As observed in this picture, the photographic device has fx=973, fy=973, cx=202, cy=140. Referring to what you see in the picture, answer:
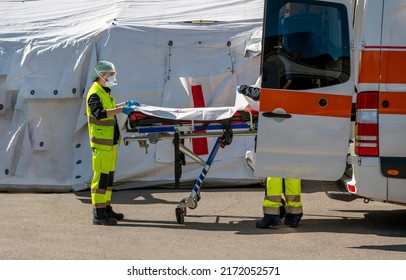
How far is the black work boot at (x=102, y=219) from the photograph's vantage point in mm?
10422

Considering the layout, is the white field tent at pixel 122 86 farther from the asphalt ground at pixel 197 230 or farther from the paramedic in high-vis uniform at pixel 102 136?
the paramedic in high-vis uniform at pixel 102 136

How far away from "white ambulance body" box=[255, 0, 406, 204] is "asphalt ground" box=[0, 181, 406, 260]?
0.71m

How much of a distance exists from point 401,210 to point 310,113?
9.14 ft

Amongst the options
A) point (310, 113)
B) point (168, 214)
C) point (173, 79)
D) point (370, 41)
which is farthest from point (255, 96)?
point (173, 79)

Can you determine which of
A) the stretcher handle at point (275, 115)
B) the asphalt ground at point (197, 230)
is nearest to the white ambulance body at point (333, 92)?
the stretcher handle at point (275, 115)

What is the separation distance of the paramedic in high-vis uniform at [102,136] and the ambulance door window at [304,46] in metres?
1.98

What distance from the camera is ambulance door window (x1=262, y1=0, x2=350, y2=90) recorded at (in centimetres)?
909

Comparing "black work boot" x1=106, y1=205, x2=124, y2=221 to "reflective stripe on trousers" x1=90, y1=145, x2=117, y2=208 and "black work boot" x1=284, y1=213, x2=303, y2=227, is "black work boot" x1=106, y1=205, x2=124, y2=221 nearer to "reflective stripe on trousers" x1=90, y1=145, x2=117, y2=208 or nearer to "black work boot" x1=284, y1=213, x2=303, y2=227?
"reflective stripe on trousers" x1=90, y1=145, x2=117, y2=208

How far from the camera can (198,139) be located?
12875 millimetres

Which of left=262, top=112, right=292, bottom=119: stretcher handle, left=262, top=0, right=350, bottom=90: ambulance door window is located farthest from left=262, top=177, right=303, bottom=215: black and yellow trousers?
left=262, top=0, right=350, bottom=90: ambulance door window

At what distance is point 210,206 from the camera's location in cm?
1170

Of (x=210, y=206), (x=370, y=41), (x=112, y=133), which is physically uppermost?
(x=370, y=41)

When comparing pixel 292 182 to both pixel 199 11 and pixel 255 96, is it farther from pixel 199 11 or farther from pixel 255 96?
pixel 199 11

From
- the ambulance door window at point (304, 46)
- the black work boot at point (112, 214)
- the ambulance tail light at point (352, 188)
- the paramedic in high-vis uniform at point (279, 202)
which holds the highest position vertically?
the ambulance door window at point (304, 46)
